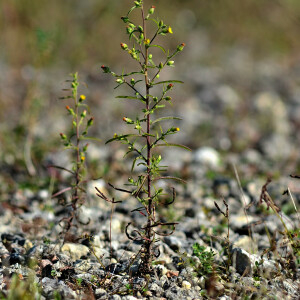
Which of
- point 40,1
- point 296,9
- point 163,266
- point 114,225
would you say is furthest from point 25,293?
point 296,9

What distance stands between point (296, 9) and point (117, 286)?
9628mm

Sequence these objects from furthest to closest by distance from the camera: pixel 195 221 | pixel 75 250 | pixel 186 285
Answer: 1. pixel 195 221
2. pixel 75 250
3. pixel 186 285

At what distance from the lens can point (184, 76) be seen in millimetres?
8336

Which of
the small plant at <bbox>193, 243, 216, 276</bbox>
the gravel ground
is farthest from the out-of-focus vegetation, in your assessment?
the small plant at <bbox>193, 243, 216, 276</bbox>

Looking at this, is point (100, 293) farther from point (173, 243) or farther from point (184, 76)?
point (184, 76)

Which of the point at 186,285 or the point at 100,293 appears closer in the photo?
the point at 100,293

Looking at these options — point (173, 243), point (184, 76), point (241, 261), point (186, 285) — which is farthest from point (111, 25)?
point (186, 285)

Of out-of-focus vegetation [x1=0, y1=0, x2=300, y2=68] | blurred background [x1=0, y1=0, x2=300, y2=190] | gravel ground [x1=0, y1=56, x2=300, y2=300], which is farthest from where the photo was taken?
out-of-focus vegetation [x1=0, y1=0, x2=300, y2=68]

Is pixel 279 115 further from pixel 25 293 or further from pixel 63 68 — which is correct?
pixel 25 293

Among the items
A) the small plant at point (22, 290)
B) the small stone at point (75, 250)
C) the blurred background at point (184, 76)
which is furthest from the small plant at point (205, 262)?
the blurred background at point (184, 76)

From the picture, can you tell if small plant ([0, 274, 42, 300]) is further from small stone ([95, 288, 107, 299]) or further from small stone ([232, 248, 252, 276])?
small stone ([232, 248, 252, 276])

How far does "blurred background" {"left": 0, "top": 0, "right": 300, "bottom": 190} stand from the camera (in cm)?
532

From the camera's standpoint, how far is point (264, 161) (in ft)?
17.6

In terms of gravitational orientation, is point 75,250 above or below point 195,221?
below
